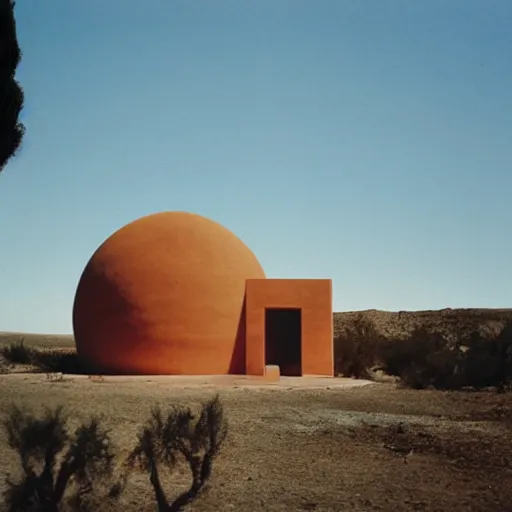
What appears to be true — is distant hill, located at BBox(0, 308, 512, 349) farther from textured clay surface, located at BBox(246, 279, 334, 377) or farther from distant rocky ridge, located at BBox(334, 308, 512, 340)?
textured clay surface, located at BBox(246, 279, 334, 377)

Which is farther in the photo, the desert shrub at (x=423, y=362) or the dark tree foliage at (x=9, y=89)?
the desert shrub at (x=423, y=362)

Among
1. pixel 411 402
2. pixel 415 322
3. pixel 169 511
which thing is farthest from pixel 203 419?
pixel 415 322

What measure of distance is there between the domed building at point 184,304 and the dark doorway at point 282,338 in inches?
114

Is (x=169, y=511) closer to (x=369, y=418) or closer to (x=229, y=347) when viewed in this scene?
(x=369, y=418)

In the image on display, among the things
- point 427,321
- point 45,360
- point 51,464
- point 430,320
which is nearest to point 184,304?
point 45,360

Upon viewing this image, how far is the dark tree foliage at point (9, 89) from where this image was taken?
6770 mm

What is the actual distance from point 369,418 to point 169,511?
17.6ft

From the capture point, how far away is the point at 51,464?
560 cm

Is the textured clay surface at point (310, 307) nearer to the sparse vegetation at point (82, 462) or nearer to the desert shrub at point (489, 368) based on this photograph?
the desert shrub at point (489, 368)

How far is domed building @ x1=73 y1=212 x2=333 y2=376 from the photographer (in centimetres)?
1709

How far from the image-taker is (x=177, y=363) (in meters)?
17.0

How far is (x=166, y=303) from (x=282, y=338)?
5771mm

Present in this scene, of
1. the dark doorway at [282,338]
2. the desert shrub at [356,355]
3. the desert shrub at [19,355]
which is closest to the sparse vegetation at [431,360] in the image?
the desert shrub at [356,355]

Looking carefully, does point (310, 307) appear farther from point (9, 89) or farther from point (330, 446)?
point (9, 89)
